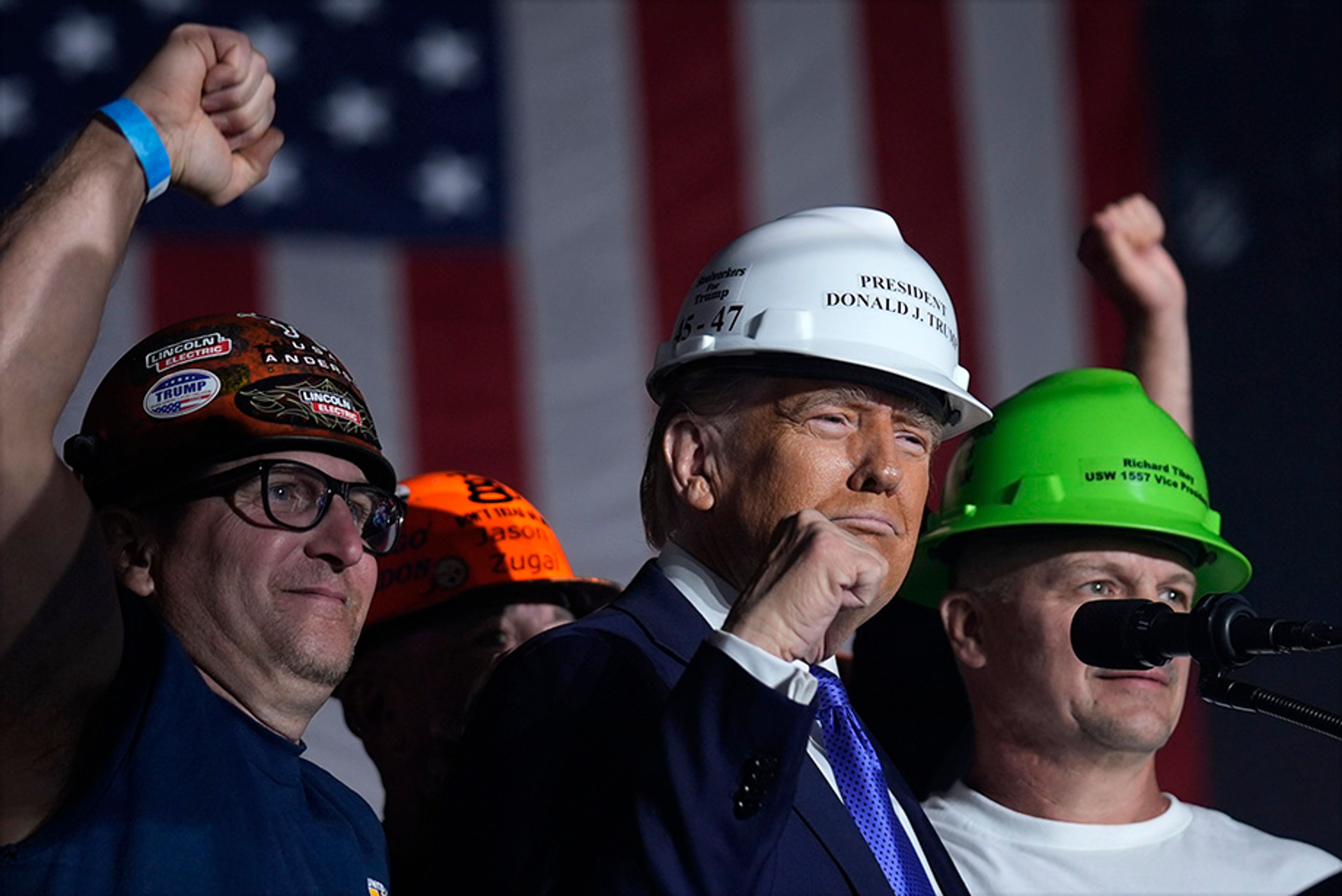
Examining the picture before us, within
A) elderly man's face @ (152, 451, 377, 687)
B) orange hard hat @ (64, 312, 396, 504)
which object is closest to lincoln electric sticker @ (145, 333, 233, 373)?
orange hard hat @ (64, 312, 396, 504)

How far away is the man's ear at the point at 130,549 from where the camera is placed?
2.19 metres

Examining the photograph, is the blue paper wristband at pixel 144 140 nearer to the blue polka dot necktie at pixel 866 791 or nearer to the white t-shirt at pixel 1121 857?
the blue polka dot necktie at pixel 866 791

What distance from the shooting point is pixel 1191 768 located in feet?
16.5

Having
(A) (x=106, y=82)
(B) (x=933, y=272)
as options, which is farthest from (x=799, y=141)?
(B) (x=933, y=272)

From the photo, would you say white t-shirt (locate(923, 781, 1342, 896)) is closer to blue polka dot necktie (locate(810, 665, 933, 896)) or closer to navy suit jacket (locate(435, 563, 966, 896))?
blue polka dot necktie (locate(810, 665, 933, 896))

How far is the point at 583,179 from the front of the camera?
4.77 m

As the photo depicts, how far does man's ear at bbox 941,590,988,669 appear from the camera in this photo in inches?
117

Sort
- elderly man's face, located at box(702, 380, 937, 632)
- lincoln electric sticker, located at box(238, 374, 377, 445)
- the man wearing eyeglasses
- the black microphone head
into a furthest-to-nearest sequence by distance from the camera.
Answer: lincoln electric sticker, located at box(238, 374, 377, 445) < elderly man's face, located at box(702, 380, 937, 632) < the black microphone head < the man wearing eyeglasses

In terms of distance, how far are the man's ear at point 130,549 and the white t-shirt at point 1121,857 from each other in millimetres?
1420

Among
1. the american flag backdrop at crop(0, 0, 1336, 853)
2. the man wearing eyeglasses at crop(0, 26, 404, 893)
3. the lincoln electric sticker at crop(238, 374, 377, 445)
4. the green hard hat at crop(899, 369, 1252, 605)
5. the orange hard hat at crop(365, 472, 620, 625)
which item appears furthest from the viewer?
the american flag backdrop at crop(0, 0, 1336, 853)

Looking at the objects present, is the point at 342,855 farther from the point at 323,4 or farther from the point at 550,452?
the point at 323,4

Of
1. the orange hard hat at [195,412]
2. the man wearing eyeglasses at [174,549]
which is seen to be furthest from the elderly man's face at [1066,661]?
the orange hard hat at [195,412]

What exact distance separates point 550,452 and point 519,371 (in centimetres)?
26

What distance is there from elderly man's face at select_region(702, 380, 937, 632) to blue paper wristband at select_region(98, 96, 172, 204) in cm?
83
